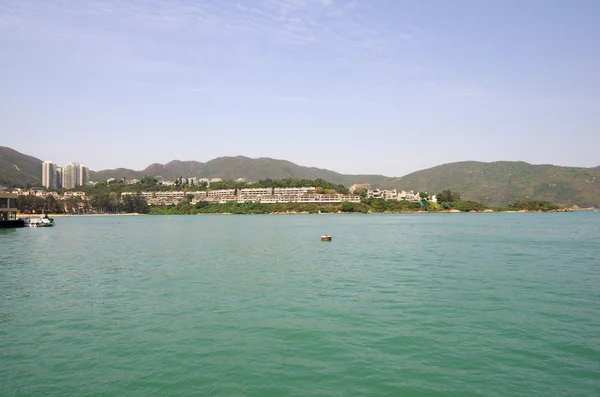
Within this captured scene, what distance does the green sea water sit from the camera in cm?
847

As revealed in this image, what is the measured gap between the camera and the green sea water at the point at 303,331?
8469mm

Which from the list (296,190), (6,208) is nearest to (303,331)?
(6,208)

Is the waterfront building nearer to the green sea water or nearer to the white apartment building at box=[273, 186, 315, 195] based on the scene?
the green sea water

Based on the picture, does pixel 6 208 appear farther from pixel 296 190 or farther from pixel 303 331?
pixel 296 190

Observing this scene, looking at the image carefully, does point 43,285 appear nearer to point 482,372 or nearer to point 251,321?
point 251,321

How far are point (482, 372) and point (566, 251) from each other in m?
26.3

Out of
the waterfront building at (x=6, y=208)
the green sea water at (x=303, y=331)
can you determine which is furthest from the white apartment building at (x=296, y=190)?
the green sea water at (x=303, y=331)

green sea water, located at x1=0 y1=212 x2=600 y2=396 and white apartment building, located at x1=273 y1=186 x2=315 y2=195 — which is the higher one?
white apartment building, located at x1=273 y1=186 x2=315 y2=195

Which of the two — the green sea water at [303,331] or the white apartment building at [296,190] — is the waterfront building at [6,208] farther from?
the white apartment building at [296,190]

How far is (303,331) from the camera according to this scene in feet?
38.0

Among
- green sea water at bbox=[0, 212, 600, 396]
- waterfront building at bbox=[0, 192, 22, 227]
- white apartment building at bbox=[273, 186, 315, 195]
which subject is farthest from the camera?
white apartment building at bbox=[273, 186, 315, 195]

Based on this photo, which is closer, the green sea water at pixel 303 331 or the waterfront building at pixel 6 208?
the green sea water at pixel 303 331

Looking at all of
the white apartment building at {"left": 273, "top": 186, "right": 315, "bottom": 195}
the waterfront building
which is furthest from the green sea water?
the white apartment building at {"left": 273, "top": 186, "right": 315, "bottom": 195}

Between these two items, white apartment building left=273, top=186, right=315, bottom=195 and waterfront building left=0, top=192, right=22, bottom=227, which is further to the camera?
white apartment building left=273, top=186, right=315, bottom=195
